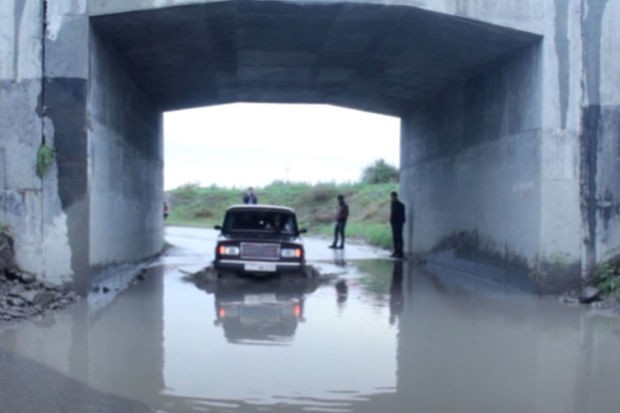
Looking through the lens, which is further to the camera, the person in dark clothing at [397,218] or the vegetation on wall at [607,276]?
the person in dark clothing at [397,218]

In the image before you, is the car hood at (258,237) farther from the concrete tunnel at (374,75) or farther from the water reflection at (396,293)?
the concrete tunnel at (374,75)

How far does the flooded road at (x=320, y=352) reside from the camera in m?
6.41

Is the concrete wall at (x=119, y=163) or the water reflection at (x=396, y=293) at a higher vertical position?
the concrete wall at (x=119, y=163)

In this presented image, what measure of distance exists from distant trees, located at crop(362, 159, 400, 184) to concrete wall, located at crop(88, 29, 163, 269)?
140ft

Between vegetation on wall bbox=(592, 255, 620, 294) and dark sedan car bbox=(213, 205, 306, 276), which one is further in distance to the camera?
dark sedan car bbox=(213, 205, 306, 276)

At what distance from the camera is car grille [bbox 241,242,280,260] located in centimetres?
1414

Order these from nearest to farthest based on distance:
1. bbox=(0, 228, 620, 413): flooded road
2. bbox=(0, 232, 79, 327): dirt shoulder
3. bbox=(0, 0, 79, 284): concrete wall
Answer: bbox=(0, 228, 620, 413): flooded road < bbox=(0, 232, 79, 327): dirt shoulder < bbox=(0, 0, 79, 284): concrete wall

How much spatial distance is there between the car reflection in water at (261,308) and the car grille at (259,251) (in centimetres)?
60

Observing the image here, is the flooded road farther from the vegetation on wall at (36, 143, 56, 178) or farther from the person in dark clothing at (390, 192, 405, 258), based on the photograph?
the person in dark clothing at (390, 192, 405, 258)

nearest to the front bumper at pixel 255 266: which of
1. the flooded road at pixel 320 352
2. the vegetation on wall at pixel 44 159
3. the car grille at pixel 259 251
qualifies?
the car grille at pixel 259 251

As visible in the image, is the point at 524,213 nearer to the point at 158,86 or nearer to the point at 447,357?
the point at 447,357

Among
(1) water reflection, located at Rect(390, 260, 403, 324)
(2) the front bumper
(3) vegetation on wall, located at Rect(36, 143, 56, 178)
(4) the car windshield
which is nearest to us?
(1) water reflection, located at Rect(390, 260, 403, 324)

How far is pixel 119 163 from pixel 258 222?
3.31 metres

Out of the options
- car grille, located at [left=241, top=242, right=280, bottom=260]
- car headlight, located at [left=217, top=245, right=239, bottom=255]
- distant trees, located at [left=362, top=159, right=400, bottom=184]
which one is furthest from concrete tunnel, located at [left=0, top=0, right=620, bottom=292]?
distant trees, located at [left=362, top=159, right=400, bottom=184]
